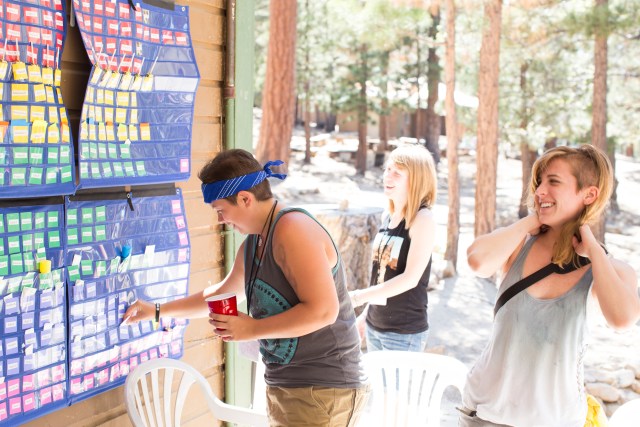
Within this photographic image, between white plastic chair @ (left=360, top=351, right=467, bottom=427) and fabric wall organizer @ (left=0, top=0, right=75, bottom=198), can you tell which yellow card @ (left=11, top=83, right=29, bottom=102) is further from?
white plastic chair @ (left=360, top=351, right=467, bottom=427)

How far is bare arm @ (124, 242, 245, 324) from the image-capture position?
253 centimetres

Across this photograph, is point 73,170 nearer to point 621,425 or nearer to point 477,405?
point 477,405

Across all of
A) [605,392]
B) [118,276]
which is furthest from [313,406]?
[605,392]

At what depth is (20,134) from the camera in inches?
87.8

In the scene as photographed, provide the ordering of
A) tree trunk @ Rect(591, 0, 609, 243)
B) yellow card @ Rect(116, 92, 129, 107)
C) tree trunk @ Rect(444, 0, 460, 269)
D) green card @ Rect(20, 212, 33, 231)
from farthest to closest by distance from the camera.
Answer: tree trunk @ Rect(591, 0, 609, 243) < tree trunk @ Rect(444, 0, 460, 269) < yellow card @ Rect(116, 92, 129, 107) < green card @ Rect(20, 212, 33, 231)

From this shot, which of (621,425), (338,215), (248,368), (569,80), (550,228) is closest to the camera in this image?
→ (550,228)

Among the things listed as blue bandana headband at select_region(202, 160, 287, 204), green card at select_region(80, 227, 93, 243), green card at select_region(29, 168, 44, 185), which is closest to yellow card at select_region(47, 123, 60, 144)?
green card at select_region(29, 168, 44, 185)

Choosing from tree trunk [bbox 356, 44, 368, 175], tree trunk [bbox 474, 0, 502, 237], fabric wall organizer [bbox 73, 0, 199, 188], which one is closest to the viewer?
fabric wall organizer [bbox 73, 0, 199, 188]

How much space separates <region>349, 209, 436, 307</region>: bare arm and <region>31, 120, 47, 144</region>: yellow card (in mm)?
1520

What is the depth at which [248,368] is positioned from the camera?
11.3 feet

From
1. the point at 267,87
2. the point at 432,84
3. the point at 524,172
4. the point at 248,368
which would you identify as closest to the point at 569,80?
the point at 524,172

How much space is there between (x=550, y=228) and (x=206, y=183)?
1.09m

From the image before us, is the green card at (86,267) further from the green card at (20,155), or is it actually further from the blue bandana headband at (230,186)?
the blue bandana headband at (230,186)

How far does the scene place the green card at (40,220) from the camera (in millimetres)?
2314
